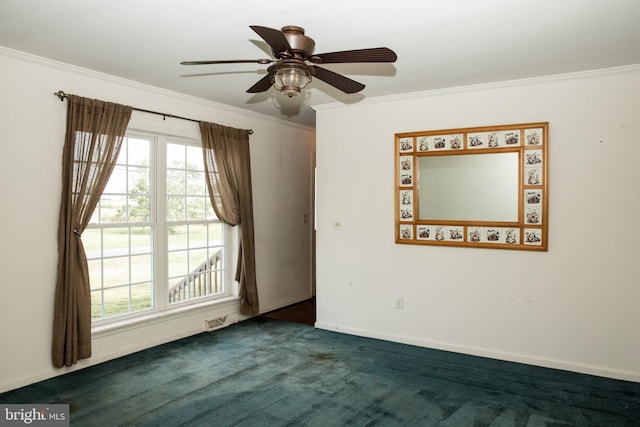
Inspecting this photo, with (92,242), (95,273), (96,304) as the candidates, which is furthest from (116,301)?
(92,242)

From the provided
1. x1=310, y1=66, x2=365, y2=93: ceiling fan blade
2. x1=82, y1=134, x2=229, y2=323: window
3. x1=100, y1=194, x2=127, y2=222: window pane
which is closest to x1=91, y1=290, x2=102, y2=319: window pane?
x1=82, y1=134, x2=229, y2=323: window

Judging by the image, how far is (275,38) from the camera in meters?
2.25

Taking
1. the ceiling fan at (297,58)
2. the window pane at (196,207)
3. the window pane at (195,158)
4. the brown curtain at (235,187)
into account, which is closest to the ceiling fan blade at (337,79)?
the ceiling fan at (297,58)

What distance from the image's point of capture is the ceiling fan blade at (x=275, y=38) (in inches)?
84.5

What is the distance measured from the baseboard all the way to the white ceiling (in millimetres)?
2501

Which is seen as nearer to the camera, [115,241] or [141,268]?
[115,241]

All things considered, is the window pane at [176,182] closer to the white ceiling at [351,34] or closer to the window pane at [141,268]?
the window pane at [141,268]

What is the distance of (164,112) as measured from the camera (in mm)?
4492

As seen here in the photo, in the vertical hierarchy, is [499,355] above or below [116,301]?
below

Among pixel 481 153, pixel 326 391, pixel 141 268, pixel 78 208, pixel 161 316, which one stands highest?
pixel 481 153

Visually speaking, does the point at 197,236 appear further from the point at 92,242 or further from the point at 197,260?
the point at 92,242

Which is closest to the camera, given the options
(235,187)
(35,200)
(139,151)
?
(35,200)

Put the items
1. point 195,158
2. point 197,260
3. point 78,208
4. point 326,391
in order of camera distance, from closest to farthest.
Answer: point 326,391, point 78,208, point 195,158, point 197,260

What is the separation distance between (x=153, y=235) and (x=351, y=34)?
9.20 ft
